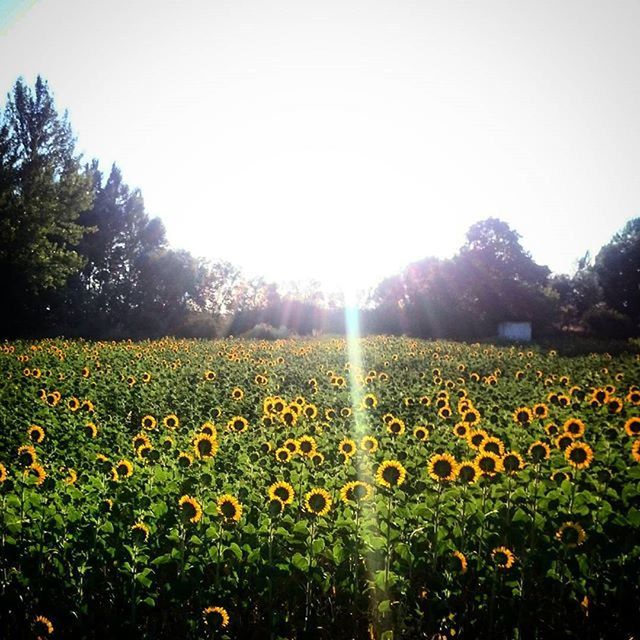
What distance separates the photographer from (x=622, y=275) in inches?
2007

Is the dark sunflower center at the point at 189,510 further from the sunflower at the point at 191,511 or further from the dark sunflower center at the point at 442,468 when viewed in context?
the dark sunflower center at the point at 442,468

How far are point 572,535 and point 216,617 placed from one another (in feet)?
6.55

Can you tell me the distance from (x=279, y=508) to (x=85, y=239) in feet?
154

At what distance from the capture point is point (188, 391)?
1103 centimetres

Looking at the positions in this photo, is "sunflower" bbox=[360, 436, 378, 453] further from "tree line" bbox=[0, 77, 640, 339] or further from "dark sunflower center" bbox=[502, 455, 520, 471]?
"tree line" bbox=[0, 77, 640, 339]

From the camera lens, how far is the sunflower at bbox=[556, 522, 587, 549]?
2.89m

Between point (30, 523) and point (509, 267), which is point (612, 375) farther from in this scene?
point (509, 267)

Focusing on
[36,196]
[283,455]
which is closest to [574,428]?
[283,455]

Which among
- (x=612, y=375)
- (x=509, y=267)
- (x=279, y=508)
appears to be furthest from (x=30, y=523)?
(x=509, y=267)

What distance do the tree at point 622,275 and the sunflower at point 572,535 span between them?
176 feet

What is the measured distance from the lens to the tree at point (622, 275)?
164ft

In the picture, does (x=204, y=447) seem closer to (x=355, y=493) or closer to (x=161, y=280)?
(x=355, y=493)

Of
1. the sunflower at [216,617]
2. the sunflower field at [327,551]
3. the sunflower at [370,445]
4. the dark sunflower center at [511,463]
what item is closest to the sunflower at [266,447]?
the sunflower field at [327,551]

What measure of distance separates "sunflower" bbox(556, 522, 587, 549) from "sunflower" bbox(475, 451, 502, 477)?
672 mm
